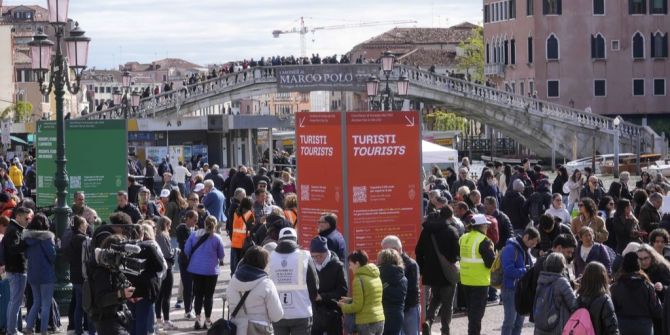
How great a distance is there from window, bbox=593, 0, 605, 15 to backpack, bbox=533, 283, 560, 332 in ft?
201

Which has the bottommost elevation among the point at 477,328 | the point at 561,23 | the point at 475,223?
the point at 477,328

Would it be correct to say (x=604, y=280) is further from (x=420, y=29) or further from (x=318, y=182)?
(x=420, y=29)

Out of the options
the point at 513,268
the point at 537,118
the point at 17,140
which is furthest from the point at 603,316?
the point at 537,118

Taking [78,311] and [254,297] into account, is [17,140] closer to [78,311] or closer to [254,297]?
[78,311]

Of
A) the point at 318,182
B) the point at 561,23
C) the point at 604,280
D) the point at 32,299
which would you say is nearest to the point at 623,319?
the point at 604,280

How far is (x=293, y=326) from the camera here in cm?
1191

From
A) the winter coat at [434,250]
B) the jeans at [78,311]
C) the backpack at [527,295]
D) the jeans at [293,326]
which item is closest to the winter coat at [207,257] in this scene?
the jeans at [78,311]

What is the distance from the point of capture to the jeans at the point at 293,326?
11.9 meters

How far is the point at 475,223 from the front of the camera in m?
14.7

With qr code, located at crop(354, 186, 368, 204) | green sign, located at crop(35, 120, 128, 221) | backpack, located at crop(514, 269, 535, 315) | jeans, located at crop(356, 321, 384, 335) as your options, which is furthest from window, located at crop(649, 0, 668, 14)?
jeans, located at crop(356, 321, 384, 335)

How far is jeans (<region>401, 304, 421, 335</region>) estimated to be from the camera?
45.0ft

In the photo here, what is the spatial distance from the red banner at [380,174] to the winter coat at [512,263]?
1353 mm

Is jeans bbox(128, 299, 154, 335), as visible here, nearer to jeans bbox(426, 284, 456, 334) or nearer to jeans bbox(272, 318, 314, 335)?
jeans bbox(272, 318, 314, 335)

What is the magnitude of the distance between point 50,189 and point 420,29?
368ft
